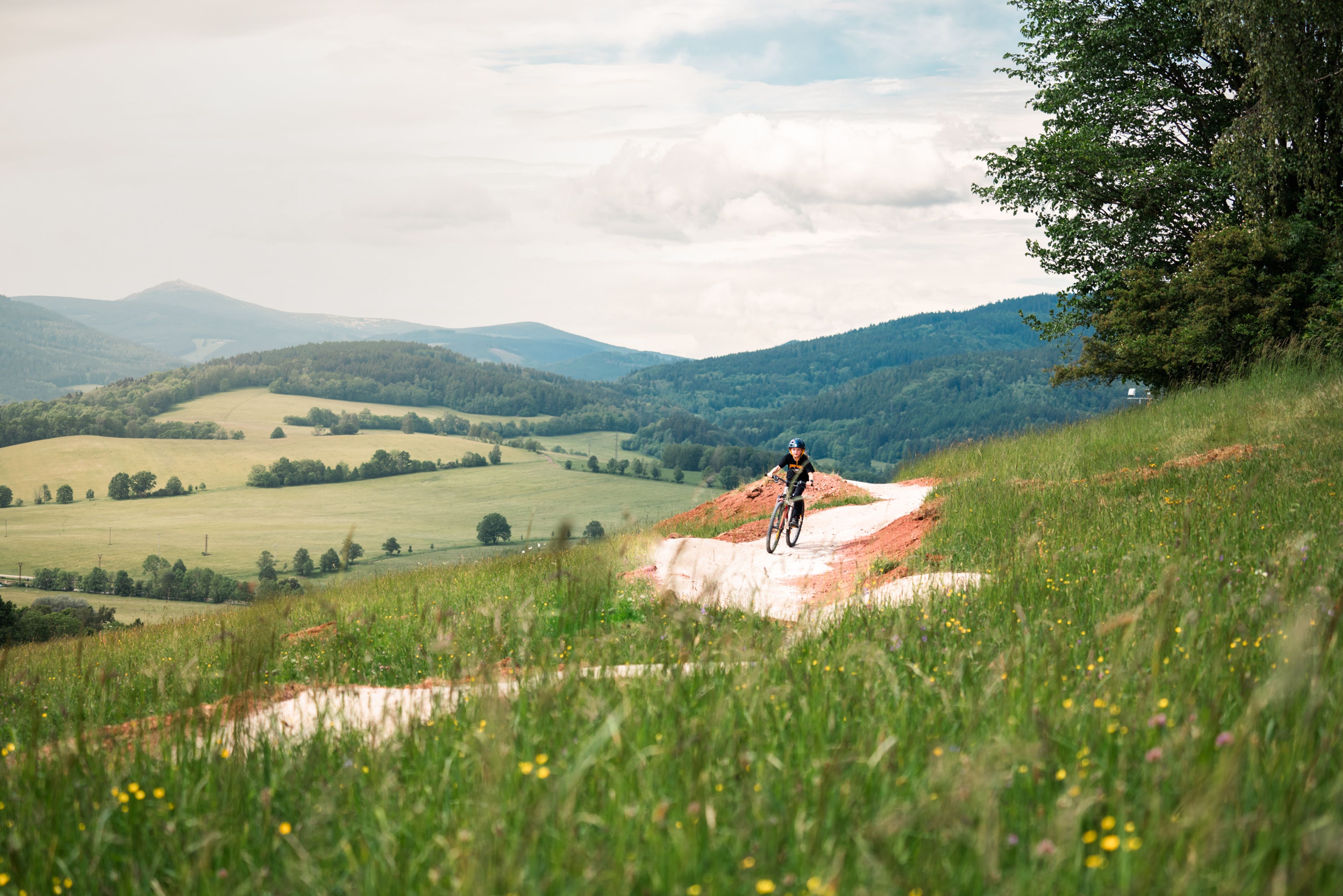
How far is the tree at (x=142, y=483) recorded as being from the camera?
6196 inches

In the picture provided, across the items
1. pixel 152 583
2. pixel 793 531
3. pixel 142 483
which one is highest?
pixel 793 531

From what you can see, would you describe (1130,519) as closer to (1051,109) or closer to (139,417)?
(1051,109)

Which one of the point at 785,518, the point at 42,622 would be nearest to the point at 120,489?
the point at 42,622

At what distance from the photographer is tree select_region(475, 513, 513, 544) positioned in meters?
120

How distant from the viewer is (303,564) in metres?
107

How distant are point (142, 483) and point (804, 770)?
18768 centimetres

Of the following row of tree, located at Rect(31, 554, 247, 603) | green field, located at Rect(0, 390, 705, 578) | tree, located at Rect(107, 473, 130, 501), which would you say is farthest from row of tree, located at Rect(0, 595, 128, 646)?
tree, located at Rect(107, 473, 130, 501)

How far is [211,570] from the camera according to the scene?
10512 cm

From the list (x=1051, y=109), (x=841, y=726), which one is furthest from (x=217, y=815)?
(x=1051, y=109)

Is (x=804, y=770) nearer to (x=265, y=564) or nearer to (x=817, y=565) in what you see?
(x=817, y=565)

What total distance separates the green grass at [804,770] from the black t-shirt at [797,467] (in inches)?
330

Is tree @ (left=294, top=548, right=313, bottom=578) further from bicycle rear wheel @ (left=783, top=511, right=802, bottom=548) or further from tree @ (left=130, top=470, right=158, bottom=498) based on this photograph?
bicycle rear wheel @ (left=783, top=511, right=802, bottom=548)

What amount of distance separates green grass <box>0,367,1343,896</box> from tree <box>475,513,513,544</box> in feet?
381

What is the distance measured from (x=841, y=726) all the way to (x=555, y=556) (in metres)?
8.79
